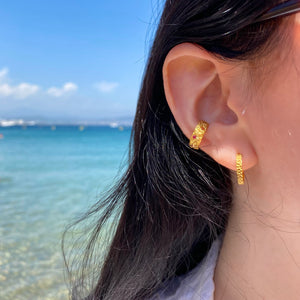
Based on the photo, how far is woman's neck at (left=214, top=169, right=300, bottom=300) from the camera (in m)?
0.79

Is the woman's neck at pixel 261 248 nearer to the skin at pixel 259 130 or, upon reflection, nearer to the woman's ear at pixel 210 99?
the skin at pixel 259 130

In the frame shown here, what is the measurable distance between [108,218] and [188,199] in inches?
10.3

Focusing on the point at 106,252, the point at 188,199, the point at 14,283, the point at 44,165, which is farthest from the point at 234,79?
the point at 44,165

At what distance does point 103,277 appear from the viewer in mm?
1099

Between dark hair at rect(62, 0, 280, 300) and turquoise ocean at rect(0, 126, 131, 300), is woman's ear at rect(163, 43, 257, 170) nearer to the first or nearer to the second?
dark hair at rect(62, 0, 280, 300)

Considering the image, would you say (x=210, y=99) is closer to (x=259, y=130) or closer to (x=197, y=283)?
(x=259, y=130)

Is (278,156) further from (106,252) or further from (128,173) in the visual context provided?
(106,252)

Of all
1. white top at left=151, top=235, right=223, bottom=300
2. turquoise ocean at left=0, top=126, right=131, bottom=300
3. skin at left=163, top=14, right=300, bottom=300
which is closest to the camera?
skin at left=163, top=14, right=300, bottom=300

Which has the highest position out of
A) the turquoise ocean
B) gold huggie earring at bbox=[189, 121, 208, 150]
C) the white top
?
gold huggie earring at bbox=[189, 121, 208, 150]

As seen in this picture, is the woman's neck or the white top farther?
the white top

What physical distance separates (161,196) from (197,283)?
0.28 metres

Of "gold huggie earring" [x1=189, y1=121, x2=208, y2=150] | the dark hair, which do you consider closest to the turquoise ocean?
the dark hair

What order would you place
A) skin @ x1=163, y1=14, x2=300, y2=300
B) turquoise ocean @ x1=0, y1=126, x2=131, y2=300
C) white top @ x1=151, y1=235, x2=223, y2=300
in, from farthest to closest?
turquoise ocean @ x1=0, y1=126, x2=131, y2=300 < white top @ x1=151, y1=235, x2=223, y2=300 < skin @ x1=163, y1=14, x2=300, y2=300

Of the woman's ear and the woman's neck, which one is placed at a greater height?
the woman's ear
